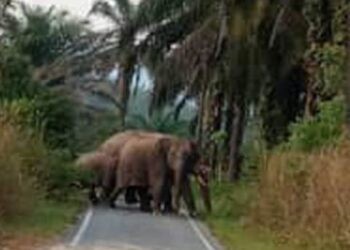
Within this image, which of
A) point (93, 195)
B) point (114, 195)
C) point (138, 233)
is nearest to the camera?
point (138, 233)

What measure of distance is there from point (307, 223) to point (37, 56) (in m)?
42.0

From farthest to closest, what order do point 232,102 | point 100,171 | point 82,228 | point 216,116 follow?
1. point 216,116
2. point 232,102
3. point 100,171
4. point 82,228

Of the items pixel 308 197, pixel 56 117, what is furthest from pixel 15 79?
pixel 308 197

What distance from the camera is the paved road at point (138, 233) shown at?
20406 mm

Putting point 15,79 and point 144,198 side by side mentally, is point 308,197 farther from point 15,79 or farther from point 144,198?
point 15,79

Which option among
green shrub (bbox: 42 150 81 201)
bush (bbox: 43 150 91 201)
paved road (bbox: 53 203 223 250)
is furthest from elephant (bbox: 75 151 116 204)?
paved road (bbox: 53 203 223 250)

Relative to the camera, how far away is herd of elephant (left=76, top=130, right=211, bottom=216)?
1261 inches

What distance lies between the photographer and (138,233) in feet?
76.3

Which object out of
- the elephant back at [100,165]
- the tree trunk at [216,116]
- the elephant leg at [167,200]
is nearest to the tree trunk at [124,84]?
the tree trunk at [216,116]

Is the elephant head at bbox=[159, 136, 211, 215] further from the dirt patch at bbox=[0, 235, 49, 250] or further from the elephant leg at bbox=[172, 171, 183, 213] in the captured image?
the dirt patch at bbox=[0, 235, 49, 250]

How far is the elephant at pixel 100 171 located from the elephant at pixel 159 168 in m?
0.31

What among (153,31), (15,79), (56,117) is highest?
(153,31)

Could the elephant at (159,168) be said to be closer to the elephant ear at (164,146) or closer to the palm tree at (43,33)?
the elephant ear at (164,146)

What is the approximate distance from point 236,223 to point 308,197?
4.80 metres
